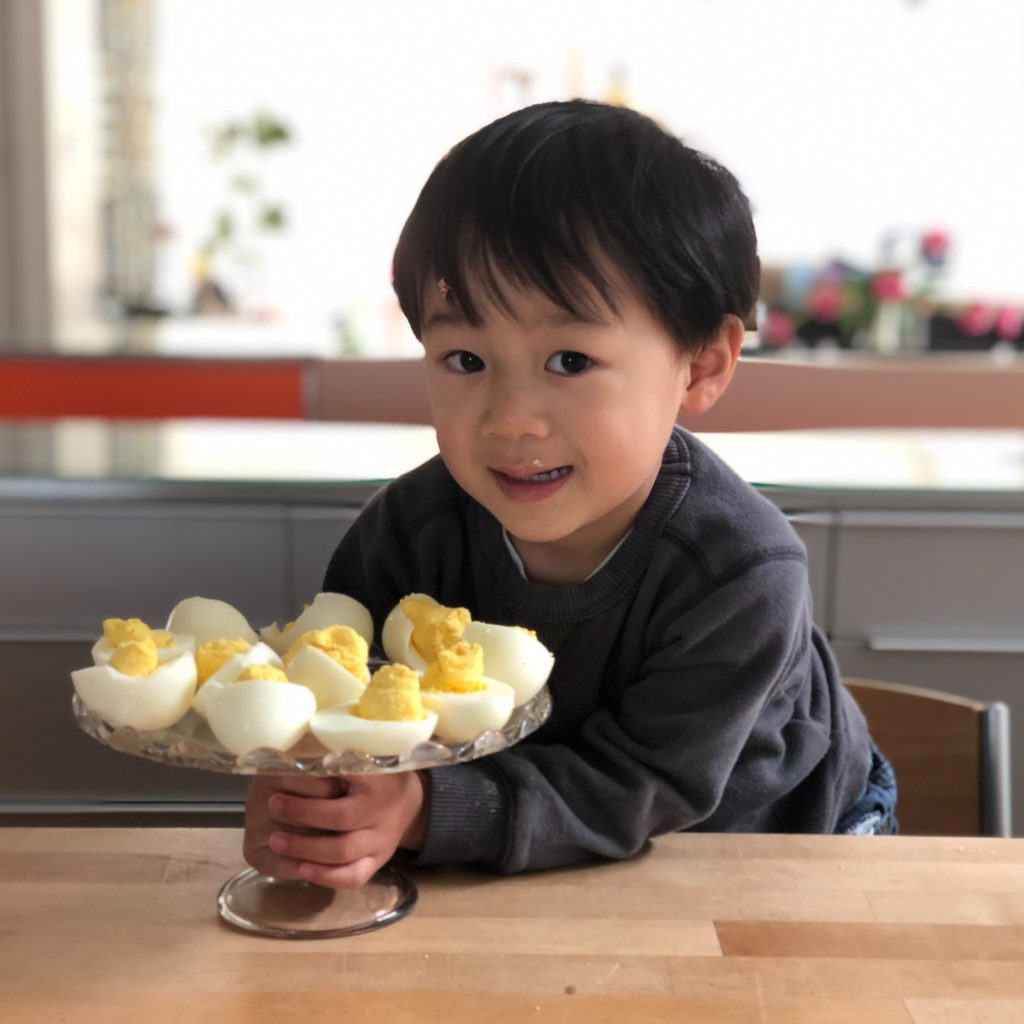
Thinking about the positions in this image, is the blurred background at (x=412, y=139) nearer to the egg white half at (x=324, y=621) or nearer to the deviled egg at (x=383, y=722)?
the egg white half at (x=324, y=621)

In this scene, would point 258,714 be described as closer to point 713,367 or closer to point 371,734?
point 371,734

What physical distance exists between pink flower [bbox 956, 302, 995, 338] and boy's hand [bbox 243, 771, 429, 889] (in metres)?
4.38

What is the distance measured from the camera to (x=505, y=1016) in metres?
0.74

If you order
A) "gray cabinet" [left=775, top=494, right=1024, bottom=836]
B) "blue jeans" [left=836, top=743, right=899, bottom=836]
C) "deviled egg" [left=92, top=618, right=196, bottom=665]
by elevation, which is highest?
"deviled egg" [left=92, top=618, right=196, bottom=665]

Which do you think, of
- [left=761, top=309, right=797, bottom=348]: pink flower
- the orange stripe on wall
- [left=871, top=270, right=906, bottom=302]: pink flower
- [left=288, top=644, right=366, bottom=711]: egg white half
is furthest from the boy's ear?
[left=871, top=270, right=906, bottom=302]: pink flower

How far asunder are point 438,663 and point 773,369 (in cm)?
157

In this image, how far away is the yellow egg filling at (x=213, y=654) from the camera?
821mm

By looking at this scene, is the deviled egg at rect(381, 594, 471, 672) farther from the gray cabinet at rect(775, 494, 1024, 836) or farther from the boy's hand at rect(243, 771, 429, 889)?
the gray cabinet at rect(775, 494, 1024, 836)

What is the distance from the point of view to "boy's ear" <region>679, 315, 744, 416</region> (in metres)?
1.08

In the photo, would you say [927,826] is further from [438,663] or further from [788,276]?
[788,276]

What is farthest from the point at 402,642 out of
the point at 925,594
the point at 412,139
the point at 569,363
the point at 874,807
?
the point at 412,139

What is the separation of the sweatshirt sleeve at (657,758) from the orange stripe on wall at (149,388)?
2.50 meters

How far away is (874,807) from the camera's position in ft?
4.17

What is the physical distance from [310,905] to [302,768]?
0.51 ft
